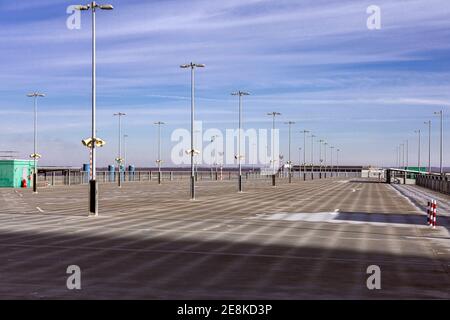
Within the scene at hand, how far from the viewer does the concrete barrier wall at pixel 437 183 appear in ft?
201

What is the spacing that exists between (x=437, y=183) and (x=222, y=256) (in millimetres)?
58874

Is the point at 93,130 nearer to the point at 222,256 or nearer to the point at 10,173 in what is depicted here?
the point at 222,256

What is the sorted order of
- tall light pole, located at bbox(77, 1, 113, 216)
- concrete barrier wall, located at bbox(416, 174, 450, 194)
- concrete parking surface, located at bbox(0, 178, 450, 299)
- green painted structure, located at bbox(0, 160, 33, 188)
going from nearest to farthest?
concrete parking surface, located at bbox(0, 178, 450, 299)
tall light pole, located at bbox(77, 1, 113, 216)
concrete barrier wall, located at bbox(416, 174, 450, 194)
green painted structure, located at bbox(0, 160, 33, 188)

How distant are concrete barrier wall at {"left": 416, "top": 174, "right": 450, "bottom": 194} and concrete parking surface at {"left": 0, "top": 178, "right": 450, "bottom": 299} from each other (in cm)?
3233

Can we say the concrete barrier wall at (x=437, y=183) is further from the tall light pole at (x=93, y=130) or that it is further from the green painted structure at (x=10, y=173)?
the green painted structure at (x=10, y=173)

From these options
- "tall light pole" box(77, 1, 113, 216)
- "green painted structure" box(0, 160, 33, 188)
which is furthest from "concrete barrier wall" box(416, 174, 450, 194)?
"green painted structure" box(0, 160, 33, 188)

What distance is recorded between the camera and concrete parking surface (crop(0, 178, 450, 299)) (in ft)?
40.8

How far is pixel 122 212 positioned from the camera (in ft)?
110

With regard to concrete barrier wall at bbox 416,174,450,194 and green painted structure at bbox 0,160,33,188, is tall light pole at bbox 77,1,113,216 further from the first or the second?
green painted structure at bbox 0,160,33,188

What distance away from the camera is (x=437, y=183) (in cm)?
7081

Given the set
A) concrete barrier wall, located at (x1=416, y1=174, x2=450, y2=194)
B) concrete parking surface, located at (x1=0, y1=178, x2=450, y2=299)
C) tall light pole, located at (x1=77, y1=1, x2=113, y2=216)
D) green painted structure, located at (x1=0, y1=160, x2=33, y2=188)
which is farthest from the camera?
green painted structure, located at (x1=0, y1=160, x2=33, y2=188)
